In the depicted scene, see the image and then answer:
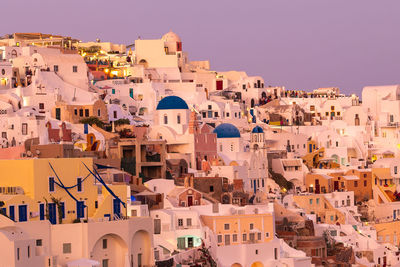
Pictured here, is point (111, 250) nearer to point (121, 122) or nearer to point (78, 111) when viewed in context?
point (78, 111)

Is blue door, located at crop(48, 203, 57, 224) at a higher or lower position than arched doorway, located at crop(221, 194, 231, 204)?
lower

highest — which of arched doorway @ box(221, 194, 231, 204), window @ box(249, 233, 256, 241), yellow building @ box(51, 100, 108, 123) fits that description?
yellow building @ box(51, 100, 108, 123)

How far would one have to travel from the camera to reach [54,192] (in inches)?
1925

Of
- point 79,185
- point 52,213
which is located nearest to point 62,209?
point 52,213

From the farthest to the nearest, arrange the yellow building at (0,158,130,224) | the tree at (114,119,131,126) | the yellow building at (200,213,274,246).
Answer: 1. the tree at (114,119,131,126)
2. the yellow building at (200,213,274,246)
3. the yellow building at (0,158,130,224)

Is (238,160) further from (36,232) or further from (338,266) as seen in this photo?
(36,232)

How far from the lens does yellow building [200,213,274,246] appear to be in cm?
5600

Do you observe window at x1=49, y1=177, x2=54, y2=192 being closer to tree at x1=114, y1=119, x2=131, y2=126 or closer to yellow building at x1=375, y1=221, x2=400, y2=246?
tree at x1=114, y1=119, x2=131, y2=126

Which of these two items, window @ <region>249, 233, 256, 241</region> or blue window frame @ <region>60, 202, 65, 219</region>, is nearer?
blue window frame @ <region>60, 202, 65, 219</region>

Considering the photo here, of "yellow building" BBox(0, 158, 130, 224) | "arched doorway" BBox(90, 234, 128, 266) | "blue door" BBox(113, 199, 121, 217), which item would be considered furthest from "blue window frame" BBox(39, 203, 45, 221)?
"blue door" BBox(113, 199, 121, 217)

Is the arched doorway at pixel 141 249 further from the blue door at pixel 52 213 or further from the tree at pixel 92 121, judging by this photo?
the tree at pixel 92 121

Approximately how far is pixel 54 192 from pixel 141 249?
14.7 feet

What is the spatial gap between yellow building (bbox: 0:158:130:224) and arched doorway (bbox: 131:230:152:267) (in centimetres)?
117

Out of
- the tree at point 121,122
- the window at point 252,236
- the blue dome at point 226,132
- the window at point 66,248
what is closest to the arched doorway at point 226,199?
the window at point 252,236
